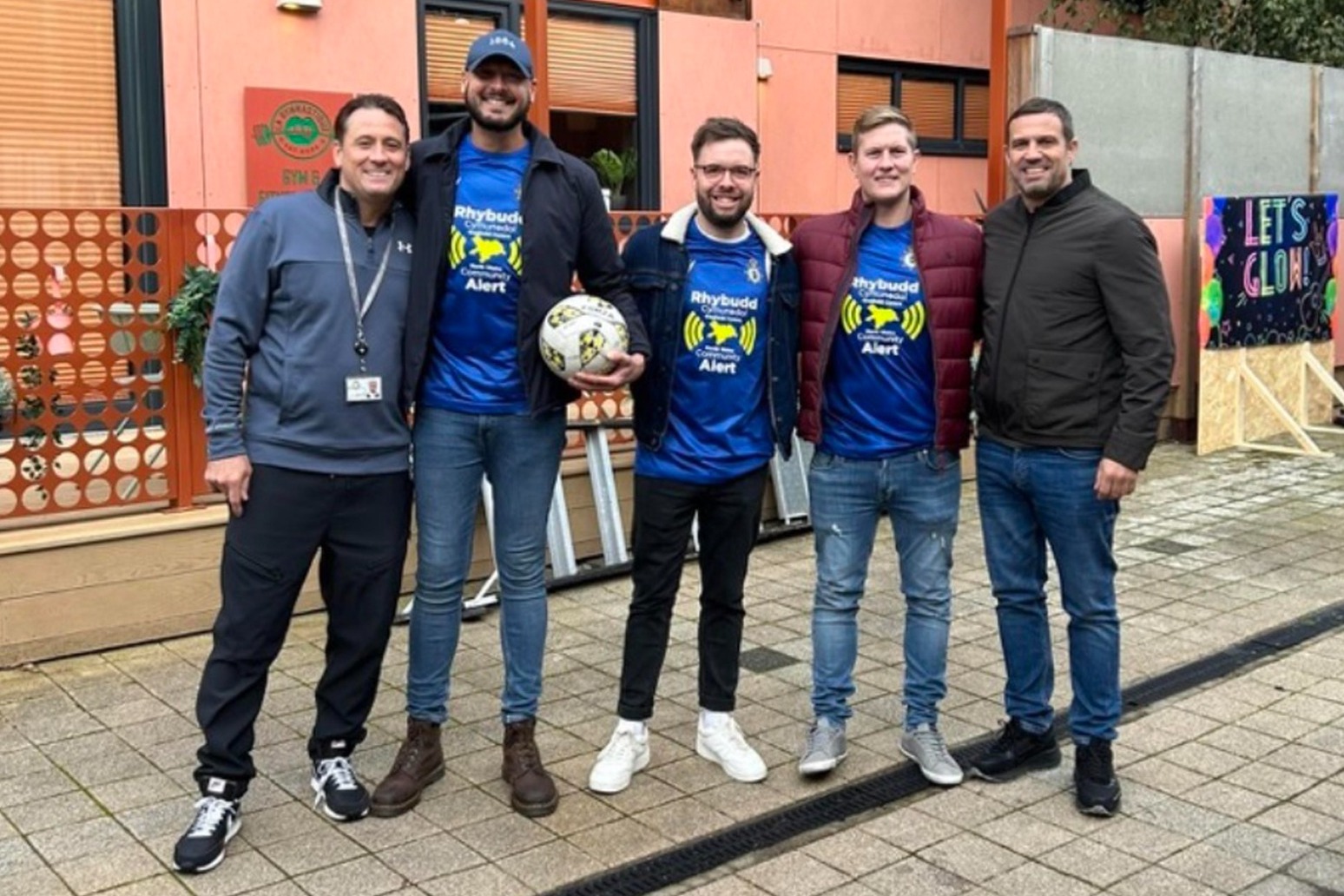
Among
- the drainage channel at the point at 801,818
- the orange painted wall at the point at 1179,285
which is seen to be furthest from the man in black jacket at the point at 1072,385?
the orange painted wall at the point at 1179,285

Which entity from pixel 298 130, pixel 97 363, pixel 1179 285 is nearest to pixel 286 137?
pixel 298 130

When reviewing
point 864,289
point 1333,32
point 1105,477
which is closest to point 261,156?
point 864,289

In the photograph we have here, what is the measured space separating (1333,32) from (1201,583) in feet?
26.2

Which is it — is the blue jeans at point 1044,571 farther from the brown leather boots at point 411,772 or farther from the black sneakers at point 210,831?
the black sneakers at point 210,831

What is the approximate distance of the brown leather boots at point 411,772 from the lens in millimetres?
4148

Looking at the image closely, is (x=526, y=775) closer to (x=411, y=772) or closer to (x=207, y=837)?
(x=411, y=772)

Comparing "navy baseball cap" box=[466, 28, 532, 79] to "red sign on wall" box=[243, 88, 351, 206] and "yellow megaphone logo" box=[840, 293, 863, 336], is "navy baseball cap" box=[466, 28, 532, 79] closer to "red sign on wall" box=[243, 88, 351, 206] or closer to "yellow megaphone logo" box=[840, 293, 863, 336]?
"yellow megaphone logo" box=[840, 293, 863, 336]

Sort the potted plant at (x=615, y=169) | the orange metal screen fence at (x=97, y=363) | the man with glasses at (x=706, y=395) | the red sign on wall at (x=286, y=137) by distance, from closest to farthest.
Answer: the man with glasses at (x=706, y=395) → the orange metal screen fence at (x=97, y=363) → the red sign on wall at (x=286, y=137) → the potted plant at (x=615, y=169)

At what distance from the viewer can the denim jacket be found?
167 inches

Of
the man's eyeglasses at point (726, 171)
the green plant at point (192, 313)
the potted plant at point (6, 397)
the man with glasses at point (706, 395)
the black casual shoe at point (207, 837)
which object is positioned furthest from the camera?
the green plant at point (192, 313)

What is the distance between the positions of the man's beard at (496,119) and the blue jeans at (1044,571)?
5.71 feet

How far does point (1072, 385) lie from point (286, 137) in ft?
20.0

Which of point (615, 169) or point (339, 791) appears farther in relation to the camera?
point (615, 169)

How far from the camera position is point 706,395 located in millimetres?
4273
